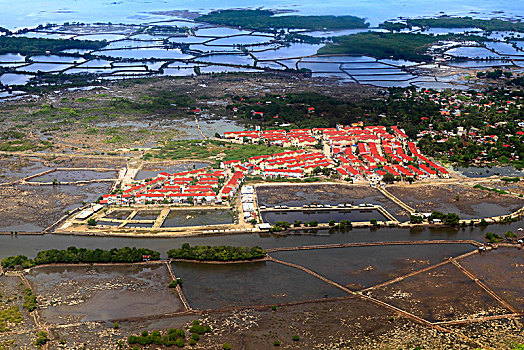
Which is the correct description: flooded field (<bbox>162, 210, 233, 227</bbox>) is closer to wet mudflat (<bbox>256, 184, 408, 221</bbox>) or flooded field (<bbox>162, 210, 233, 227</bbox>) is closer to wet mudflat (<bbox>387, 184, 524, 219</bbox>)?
wet mudflat (<bbox>256, 184, 408, 221</bbox>)

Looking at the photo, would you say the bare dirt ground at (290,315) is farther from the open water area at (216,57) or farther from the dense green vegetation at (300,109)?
the open water area at (216,57)

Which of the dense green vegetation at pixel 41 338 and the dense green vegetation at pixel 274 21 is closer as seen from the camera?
the dense green vegetation at pixel 41 338

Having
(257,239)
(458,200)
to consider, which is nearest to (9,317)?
(257,239)

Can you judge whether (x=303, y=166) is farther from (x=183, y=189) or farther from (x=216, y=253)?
(x=216, y=253)

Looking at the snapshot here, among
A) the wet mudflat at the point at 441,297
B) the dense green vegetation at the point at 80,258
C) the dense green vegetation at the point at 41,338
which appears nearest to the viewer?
→ the dense green vegetation at the point at 41,338

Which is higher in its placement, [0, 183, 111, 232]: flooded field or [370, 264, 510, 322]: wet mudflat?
[0, 183, 111, 232]: flooded field

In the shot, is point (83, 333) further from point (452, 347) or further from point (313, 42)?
point (313, 42)

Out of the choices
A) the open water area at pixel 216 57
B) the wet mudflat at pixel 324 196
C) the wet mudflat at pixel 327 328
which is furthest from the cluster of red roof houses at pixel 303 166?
the open water area at pixel 216 57

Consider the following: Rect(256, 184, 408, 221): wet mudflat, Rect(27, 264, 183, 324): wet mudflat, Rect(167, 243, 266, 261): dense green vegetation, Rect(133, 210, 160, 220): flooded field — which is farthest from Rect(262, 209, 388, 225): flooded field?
Rect(27, 264, 183, 324): wet mudflat
